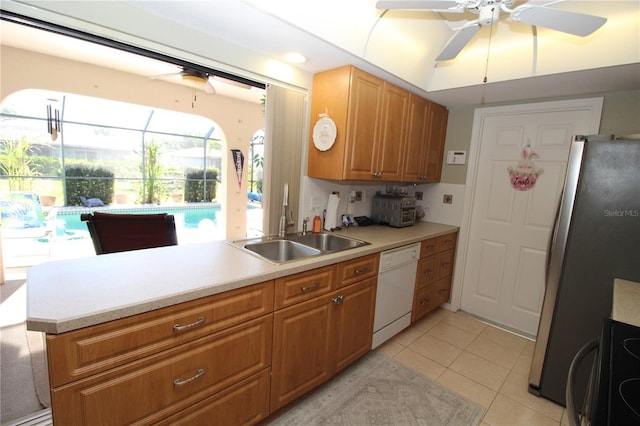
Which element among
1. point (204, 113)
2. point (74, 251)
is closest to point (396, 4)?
point (204, 113)

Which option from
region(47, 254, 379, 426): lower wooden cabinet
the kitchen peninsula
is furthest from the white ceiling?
region(47, 254, 379, 426): lower wooden cabinet

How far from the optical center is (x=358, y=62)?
1955mm

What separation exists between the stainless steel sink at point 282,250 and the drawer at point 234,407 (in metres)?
0.76

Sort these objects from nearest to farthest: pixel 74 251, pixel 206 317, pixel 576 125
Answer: pixel 206 317, pixel 576 125, pixel 74 251

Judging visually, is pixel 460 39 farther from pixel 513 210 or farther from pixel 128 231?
pixel 128 231

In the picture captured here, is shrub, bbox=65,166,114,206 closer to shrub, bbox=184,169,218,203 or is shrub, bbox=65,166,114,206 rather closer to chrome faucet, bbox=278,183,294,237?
shrub, bbox=184,169,218,203

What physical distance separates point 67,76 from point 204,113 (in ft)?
5.80

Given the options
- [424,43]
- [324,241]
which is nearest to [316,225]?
[324,241]

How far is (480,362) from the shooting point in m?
2.24

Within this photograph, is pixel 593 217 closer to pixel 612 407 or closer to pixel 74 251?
pixel 612 407

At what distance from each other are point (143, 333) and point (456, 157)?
3.06 metres

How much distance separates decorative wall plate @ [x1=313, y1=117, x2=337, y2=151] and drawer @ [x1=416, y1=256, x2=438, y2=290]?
1.29 meters

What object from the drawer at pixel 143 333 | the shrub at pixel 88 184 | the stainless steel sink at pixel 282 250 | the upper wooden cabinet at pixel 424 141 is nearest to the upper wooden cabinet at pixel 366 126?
the upper wooden cabinet at pixel 424 141

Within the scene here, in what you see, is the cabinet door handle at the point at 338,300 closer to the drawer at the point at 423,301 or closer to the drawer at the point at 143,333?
the drawer at the point at 143,333
